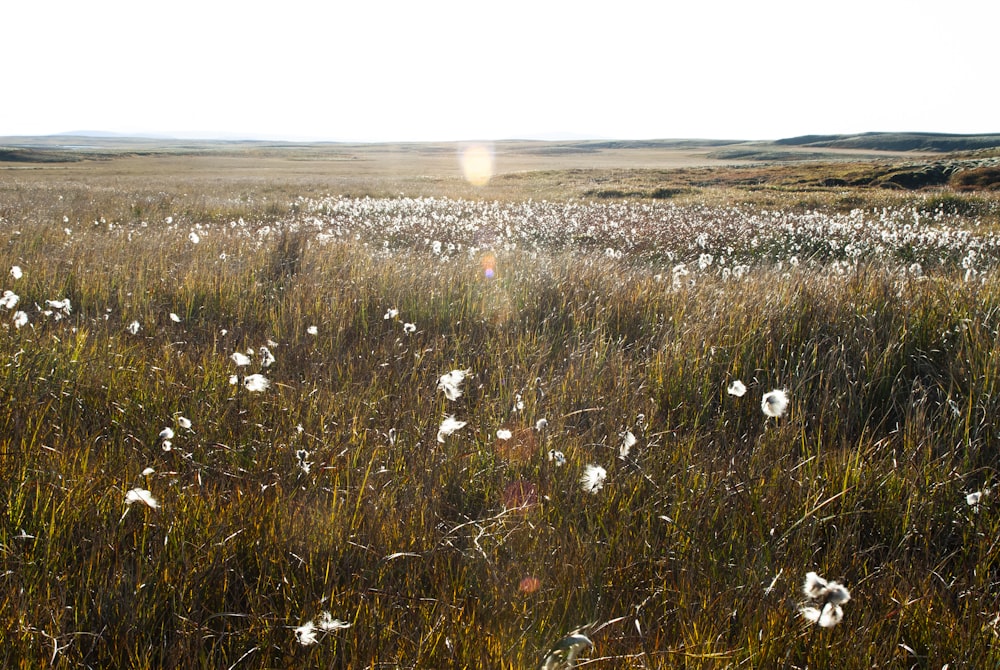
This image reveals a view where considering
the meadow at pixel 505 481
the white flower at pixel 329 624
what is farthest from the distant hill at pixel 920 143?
the white flower at pixel 329 624

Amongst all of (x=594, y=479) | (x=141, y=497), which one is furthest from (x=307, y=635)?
(x=594, y=479)

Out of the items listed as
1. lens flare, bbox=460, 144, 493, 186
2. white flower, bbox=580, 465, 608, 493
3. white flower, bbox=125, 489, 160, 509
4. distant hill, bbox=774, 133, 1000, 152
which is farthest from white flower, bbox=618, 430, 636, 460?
distant hill, bbox=774, 133, 1000, 152

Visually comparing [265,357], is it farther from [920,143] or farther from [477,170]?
[920,143]

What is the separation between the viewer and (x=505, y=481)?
8.29 ft

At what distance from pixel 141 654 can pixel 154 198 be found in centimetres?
1911

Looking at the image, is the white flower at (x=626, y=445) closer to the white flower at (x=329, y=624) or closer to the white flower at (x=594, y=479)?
the white flower at (x=594, y=479)

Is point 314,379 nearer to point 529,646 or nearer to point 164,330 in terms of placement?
point 164,330

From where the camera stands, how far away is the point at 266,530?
2.04 m

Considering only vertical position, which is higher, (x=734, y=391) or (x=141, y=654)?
(x=734, y=391)

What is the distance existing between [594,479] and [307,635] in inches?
40.9

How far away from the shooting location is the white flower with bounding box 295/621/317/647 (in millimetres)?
1532

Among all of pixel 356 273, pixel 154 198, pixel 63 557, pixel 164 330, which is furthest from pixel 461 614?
pixel 154 198

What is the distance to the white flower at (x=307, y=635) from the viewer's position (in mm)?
1532

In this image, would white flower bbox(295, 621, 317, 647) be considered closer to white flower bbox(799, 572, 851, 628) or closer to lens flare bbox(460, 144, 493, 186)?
white flower bbox(799, 572, 851, 628)
